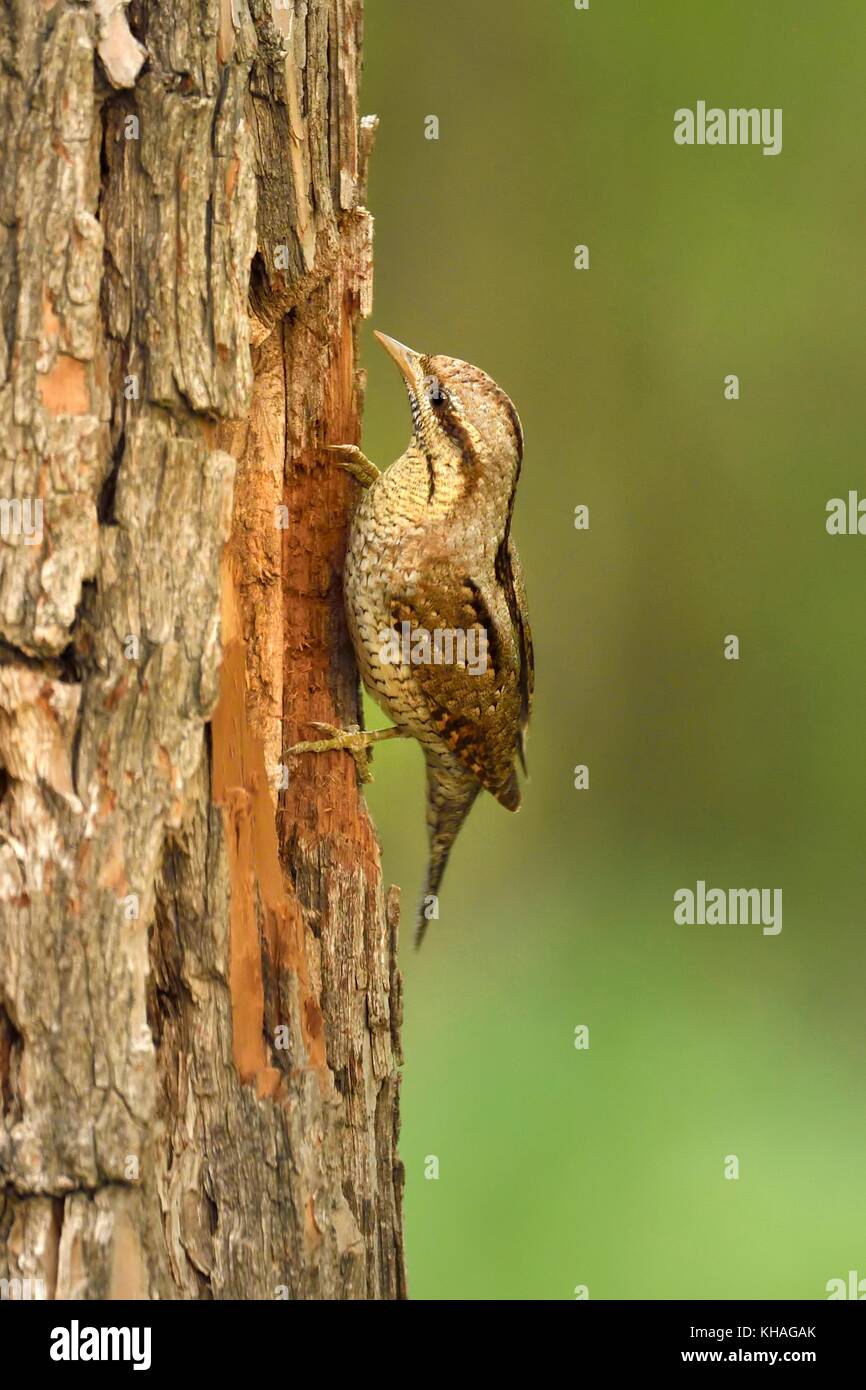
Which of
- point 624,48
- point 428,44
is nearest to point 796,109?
point 624,48

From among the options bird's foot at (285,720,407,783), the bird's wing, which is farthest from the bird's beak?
bird's foot at (285,720,407,783)

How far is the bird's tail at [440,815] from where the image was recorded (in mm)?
3227

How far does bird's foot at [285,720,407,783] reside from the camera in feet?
8.46

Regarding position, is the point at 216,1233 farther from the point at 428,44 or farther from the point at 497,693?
the point at 428,44

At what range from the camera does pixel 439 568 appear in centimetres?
277

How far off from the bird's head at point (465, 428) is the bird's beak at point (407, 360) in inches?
1.0

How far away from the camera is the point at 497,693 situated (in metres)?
2.95

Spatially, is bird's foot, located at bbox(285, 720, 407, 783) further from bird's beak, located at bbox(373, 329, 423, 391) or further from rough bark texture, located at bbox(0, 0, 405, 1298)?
bird's beak, located at bbox(373, 329, 423, 391)

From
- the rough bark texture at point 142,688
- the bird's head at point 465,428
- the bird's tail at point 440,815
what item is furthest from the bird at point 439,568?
the rough bark texture at point 142,688

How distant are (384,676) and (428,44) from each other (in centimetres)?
398

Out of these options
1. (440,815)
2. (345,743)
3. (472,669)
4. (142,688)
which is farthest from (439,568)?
(142,688)

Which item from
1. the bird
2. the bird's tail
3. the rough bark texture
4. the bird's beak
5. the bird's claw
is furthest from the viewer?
the bird's tail

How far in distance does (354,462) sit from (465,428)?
25cm

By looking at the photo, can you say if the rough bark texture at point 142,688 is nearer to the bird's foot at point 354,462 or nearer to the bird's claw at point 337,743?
the bird's claw at point 337,743
